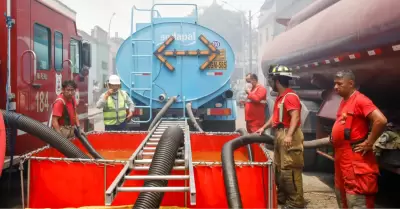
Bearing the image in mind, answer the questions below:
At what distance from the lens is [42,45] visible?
18.8ft

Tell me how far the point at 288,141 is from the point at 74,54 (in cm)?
471

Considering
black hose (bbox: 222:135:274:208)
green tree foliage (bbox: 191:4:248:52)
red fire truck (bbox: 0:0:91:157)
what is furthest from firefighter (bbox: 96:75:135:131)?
green tree foliage (bbox: 191:4:248:52)

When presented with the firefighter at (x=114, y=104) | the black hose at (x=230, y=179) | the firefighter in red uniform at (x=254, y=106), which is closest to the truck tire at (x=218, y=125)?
the firefighter in red uniform at (x=254, y=106)

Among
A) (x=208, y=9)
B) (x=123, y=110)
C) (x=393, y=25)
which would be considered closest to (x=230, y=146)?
(x=393, y=25)

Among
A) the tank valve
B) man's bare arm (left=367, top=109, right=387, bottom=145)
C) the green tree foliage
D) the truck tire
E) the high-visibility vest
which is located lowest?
the truck tire

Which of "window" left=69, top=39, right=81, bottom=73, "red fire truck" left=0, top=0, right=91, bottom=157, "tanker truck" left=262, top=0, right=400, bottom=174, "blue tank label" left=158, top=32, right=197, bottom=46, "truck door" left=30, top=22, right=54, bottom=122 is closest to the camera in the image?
"tanker truck" left=262, top=0, right=400, bottom=174

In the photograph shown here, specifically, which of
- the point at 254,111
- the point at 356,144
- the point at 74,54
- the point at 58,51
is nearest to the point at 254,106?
the point at 254,111

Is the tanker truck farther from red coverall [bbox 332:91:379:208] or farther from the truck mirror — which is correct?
the truck mirror

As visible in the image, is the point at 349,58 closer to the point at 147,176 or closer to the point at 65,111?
the point at 147,176

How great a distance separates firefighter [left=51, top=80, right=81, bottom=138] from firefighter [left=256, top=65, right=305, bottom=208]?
2733 mm

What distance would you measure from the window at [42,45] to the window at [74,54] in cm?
108

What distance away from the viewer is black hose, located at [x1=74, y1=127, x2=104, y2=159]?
503 cm

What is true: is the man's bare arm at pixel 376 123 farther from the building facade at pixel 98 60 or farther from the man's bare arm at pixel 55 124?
the building facade at pixel 98 60

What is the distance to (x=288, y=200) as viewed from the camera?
4691mm
